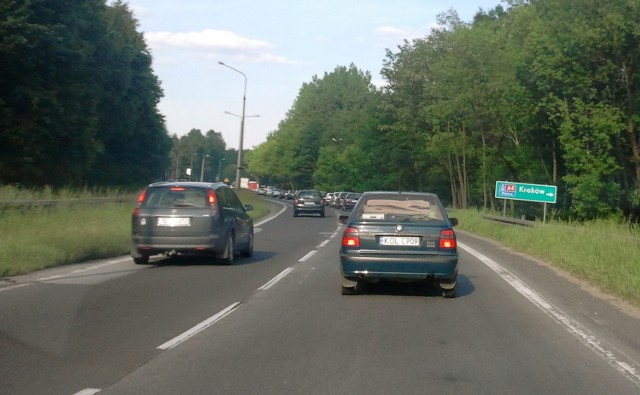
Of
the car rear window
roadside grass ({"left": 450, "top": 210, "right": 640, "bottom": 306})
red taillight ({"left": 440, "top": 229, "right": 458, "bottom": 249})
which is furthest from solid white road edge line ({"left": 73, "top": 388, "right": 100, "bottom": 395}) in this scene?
the car rear window

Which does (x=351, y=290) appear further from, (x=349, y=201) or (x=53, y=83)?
(x=349, y=201)

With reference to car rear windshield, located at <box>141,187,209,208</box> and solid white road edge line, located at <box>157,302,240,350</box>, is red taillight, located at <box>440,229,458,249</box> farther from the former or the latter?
car rear windshield, located at <box>141,187,209,208</box>

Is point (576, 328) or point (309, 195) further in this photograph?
point (309, 195)

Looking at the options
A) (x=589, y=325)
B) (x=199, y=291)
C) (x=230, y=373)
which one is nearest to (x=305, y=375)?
(x=230, y=373)

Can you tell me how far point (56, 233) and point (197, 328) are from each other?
10.6 m

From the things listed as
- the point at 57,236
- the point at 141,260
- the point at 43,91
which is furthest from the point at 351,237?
the point at 43,91

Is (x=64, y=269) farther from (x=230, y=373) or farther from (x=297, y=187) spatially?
(x=297, y=187)

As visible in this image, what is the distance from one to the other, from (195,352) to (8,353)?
71.8 inches

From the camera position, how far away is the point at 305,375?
7797 mm

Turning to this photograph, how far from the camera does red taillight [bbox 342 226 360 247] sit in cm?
1286

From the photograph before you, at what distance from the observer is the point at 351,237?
12898 mm

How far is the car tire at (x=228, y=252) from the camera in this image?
17859 mm

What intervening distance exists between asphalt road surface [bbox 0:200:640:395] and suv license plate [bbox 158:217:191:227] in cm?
125

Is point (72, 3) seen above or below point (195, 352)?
above
